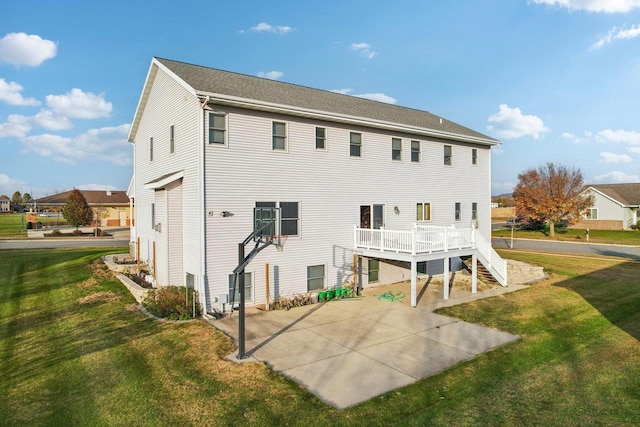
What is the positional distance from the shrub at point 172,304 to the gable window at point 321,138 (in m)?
7.10

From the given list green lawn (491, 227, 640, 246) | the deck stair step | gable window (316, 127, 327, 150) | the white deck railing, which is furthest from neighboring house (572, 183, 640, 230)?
gable window (316, 127, 327, 150)

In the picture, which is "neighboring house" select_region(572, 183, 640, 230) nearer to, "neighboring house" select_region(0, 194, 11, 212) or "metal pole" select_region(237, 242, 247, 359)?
"metal pole" select_region(237, 242, 247, 359)

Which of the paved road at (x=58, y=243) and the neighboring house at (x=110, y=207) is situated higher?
the neighboring house at (x=110, y=207)

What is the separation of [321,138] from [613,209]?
47.8 meters

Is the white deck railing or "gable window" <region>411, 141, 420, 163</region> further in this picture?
"gable window" <region>411, 141, 420, 163</region>

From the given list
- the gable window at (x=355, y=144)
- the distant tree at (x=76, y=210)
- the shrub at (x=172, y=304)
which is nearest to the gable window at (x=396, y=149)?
the gable window at (x=355, y=144)

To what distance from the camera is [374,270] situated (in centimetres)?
1755

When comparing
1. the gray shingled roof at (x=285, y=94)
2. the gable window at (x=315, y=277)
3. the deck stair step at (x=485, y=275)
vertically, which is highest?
the gray shingled roof at (x=285, y=94)

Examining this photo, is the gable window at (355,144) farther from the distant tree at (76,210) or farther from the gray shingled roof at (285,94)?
the distant tree at (76,210)

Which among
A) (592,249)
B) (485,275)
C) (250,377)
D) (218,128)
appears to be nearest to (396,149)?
(485,275)

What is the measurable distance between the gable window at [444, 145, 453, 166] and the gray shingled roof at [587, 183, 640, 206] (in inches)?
1539

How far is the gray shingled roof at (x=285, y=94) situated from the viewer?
13.9 meters

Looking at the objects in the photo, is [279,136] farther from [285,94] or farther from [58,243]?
[58,243]

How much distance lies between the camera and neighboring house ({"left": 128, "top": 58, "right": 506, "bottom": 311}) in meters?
13.2
